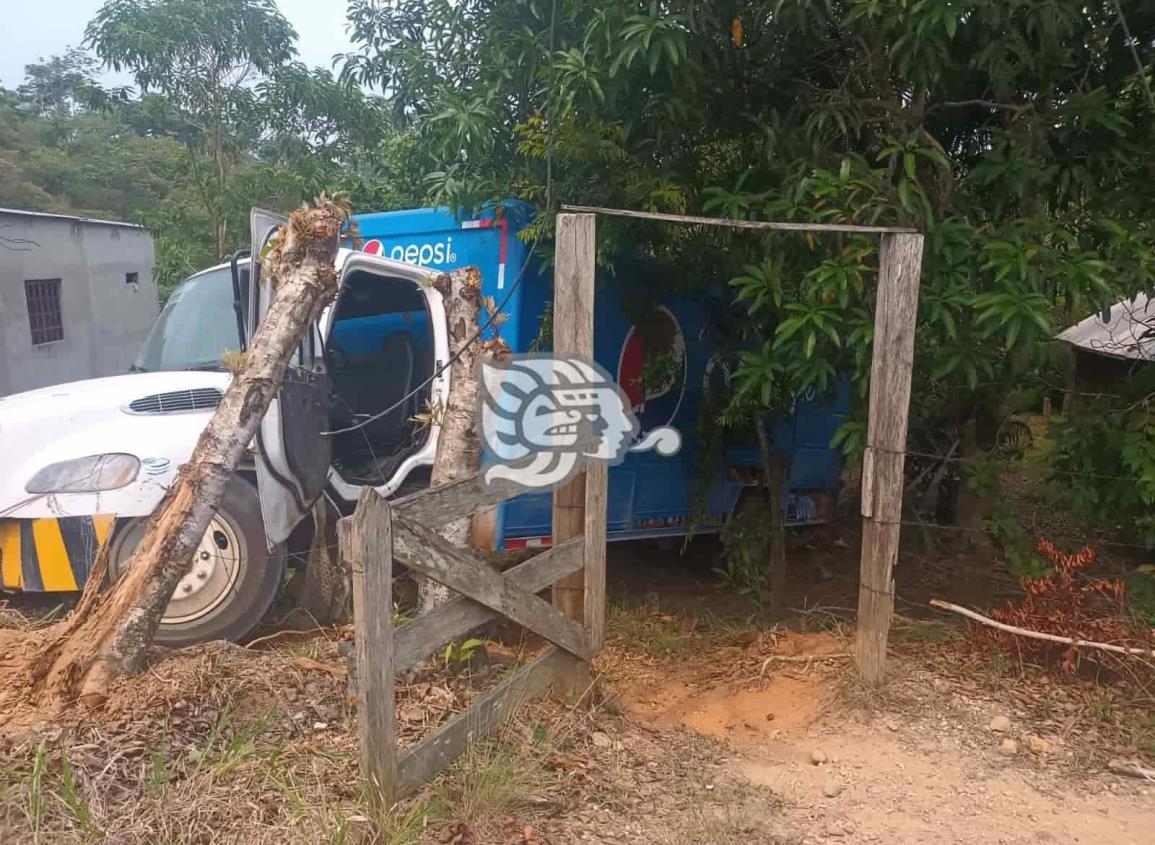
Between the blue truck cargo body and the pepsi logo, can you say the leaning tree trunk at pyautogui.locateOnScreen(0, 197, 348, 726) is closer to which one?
the blue truck cargo body

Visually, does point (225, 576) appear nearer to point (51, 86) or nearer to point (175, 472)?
point (175, 472)

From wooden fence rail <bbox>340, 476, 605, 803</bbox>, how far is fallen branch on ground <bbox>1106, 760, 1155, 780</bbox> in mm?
2082

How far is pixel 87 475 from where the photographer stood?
14.7ft

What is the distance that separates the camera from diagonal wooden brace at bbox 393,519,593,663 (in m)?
3.09

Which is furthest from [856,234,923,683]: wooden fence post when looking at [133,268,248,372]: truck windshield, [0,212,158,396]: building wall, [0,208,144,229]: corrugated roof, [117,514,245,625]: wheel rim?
[0,212,158,396]: building wall

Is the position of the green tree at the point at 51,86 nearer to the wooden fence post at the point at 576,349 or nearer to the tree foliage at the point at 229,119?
the tree foliage at the point at 229,119

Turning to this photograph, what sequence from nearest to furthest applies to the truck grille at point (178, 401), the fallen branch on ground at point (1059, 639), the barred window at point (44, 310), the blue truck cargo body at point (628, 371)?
the fallen branch on ground at point (1059, 639)
the truck grille at point (178, 401)
the blue truck cargo body at point (628, 371)
the barred window at point (44, 310)

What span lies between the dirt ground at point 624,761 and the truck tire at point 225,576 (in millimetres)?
324

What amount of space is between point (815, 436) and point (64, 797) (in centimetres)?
527

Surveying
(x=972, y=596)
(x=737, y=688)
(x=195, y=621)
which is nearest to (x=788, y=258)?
(x=737, y=688)

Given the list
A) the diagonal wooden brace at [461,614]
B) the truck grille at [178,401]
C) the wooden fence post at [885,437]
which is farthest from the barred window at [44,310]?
the wooden fence post at [885,437]

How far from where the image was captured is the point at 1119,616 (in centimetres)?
418

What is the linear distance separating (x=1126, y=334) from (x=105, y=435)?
908 cm

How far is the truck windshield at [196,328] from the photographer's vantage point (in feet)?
17.5
